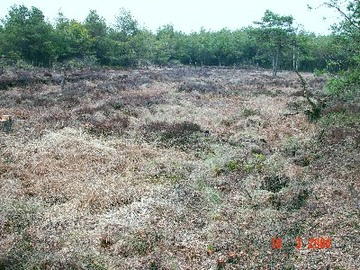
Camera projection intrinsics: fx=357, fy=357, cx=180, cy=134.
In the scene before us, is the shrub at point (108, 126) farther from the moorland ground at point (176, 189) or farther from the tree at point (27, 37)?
the tree at point (27, 37)

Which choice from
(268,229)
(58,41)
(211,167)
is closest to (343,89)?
(211,167)

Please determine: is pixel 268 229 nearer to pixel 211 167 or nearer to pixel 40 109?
pixel 211 167

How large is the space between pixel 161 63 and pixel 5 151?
176 feet

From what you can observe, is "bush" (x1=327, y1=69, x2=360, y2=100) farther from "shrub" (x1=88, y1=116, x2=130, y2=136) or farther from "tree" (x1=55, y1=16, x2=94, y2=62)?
"tree" (x1=55, y1=16, x2=94, y2=62)

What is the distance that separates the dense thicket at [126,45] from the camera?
132 ft

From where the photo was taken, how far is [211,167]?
1104cm

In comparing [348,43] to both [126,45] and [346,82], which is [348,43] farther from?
[126,45]
